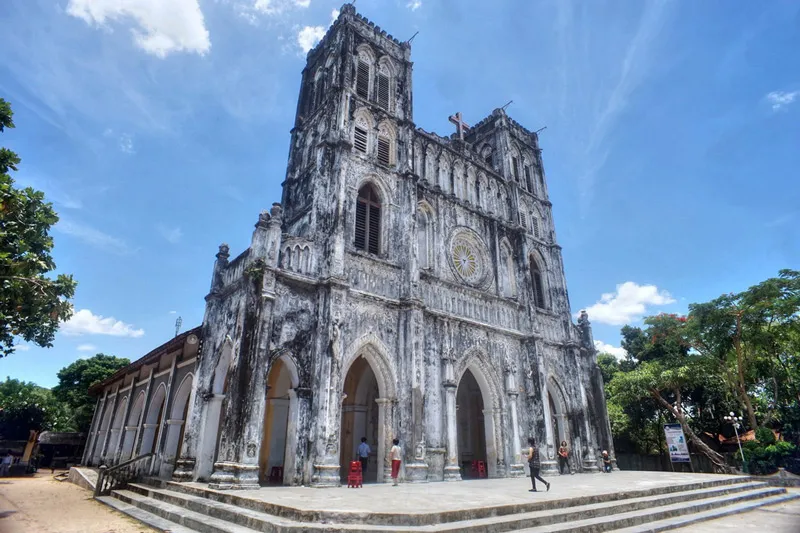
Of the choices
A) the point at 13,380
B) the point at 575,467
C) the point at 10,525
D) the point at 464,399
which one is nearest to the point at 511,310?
the point at 464,399

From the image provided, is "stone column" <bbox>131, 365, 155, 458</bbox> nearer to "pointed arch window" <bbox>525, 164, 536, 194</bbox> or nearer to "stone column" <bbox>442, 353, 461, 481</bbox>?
"stone column" <bbox>442, 353, 461, 481</bbox>

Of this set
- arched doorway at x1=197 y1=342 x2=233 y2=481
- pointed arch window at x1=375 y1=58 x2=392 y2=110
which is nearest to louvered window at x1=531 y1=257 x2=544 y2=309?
pointed arch window at x1=375 y1=58 x2=392 y2=110

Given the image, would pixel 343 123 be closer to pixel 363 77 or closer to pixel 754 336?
pixel 363 77

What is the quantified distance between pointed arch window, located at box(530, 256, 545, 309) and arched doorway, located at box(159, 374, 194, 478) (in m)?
14.5

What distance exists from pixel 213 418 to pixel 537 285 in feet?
48.9

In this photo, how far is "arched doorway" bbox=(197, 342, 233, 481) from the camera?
1178 centimetres

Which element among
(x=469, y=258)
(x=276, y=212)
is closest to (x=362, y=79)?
(x=276, y=212)

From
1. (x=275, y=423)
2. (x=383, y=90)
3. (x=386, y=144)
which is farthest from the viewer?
(x=383, y=90)

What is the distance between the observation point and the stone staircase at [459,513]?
638 centimetres

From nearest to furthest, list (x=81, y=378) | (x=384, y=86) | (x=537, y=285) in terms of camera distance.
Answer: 1. (x=384, y=86)
2. (x=537, y=285)
3. (x=81, y=378)

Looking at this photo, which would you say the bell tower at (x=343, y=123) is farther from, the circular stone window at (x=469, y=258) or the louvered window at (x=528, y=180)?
the louvered window at (x=528, y=180)

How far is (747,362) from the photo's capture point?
19.6 meters

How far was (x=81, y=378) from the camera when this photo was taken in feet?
113

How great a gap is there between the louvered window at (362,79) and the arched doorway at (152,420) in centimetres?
1371
